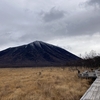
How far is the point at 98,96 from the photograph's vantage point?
1236cm

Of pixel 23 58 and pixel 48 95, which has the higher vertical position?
pixel 23 58

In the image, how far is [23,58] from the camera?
200 m

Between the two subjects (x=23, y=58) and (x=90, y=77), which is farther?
(x=23, y=58)

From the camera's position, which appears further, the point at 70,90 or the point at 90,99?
the point at 70,90

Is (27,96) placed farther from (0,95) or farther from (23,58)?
(23,58)

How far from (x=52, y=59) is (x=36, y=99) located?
18094 cm

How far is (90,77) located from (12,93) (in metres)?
13.2

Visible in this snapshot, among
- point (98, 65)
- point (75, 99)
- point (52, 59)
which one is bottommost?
point (75, 99)

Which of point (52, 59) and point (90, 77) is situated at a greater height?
point (52, 59)

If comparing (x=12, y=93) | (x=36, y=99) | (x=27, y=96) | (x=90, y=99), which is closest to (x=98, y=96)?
(x=90, y=99)

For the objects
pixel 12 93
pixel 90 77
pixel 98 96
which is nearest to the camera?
pixel 98 96

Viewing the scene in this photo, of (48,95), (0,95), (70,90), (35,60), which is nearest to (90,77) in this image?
(70,90)

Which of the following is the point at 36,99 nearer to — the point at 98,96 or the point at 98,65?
the point at 98,96

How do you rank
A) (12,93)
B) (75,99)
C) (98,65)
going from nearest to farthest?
(75,99) → (12,93) → (98,65)
